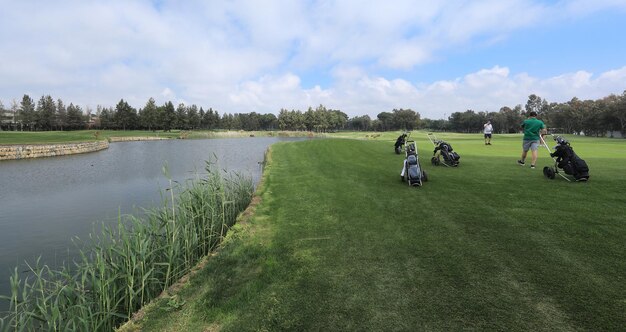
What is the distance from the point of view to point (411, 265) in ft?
14.5

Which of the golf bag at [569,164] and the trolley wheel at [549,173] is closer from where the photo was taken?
the golf bag at [569,164]

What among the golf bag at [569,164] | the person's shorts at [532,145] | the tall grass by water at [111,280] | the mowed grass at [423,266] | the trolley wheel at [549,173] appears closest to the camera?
the mowed grass at [423,266]

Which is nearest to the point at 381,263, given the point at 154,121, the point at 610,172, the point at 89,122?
the point at 610,172

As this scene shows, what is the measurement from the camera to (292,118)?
4328 inches

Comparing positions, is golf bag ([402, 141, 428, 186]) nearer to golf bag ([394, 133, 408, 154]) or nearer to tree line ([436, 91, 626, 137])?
golf bag ([394, 133, 408, 154])

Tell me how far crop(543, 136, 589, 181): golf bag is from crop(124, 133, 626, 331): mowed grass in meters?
0.33

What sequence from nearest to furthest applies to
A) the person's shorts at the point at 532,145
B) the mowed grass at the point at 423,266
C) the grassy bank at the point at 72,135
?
the mowed grass at the point at 423,266 → the person's shorts at the point at 532,145 → the grassy bank at the point at 72,135

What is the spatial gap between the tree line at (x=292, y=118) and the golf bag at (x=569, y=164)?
61.2 m

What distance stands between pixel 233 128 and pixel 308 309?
119 metres

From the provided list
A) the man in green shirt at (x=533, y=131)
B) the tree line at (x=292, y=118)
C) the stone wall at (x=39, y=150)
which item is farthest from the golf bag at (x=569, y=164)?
the tree line at (x=292, y=118)

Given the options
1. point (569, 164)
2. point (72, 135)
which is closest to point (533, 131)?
point (569, 164)

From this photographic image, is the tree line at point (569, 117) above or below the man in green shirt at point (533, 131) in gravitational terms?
above

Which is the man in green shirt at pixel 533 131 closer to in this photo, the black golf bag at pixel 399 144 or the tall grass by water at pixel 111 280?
the black golf bag at pixel 399 144

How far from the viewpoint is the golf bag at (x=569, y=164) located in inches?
321
